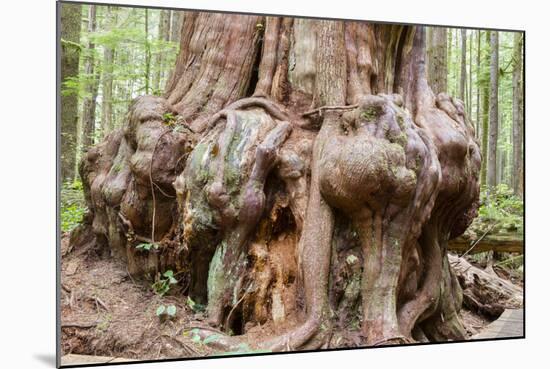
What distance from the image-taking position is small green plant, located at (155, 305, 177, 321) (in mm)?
3783

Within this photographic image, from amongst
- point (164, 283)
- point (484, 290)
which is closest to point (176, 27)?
point (164, 283)

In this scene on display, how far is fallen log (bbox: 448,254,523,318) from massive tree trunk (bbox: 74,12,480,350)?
1.72 ft

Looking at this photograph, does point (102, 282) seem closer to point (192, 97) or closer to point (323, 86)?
point (192, 97)

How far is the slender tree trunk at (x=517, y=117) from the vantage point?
464 centimetres

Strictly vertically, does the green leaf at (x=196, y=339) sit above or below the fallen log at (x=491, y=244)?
below

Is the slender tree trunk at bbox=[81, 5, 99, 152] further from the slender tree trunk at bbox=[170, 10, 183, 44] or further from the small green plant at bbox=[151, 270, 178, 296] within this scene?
the small green plant at bbox=[151, 270, 178, 296]

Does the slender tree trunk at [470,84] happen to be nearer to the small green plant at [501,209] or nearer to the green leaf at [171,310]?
the small green plant at [501,209]

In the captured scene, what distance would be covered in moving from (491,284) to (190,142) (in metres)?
2.93

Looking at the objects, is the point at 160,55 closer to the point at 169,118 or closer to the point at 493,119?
the point at 169,118

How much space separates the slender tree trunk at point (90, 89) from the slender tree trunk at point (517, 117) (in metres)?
3.25

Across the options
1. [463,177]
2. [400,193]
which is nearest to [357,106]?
[400,193]

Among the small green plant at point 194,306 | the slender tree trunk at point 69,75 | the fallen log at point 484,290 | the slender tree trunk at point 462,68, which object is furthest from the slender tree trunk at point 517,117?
the slender tree trunk at point 69,75

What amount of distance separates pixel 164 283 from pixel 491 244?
2.98 meters

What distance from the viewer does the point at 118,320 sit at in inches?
146
